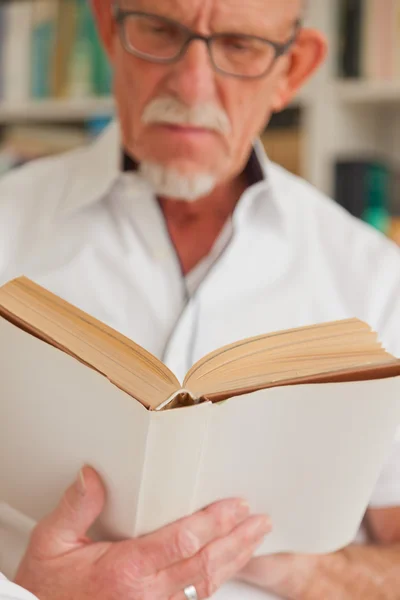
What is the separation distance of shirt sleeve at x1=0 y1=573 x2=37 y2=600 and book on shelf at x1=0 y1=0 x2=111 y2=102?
1511mm

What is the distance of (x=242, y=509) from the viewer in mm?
704

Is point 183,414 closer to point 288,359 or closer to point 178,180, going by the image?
point 288,359

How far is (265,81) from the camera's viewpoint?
1.00 meters

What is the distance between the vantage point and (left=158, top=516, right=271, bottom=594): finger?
0.68 metres

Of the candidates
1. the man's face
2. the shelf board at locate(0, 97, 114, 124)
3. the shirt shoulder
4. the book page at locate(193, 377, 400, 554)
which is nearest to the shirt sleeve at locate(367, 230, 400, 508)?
the shirt shoulder

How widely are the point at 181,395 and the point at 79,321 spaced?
0.42 feet

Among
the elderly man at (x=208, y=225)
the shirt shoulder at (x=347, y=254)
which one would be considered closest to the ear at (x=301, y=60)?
the elderly man at (x=208, y=225)

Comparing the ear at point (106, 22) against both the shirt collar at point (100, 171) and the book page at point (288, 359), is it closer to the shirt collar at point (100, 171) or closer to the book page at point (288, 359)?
the shirt collar at point (100, 171)

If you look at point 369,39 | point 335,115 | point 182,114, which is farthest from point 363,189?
point 182,114

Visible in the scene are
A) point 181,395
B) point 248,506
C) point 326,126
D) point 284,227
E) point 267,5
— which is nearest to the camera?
point 181,395

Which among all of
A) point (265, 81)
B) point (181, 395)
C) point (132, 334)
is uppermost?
point (265, 81)

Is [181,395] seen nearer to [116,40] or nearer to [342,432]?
[342,432]

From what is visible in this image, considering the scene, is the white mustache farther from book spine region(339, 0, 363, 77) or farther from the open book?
book spine region(339, 0, 363, 77)

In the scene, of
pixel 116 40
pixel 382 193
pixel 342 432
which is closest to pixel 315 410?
pixel 342 432
